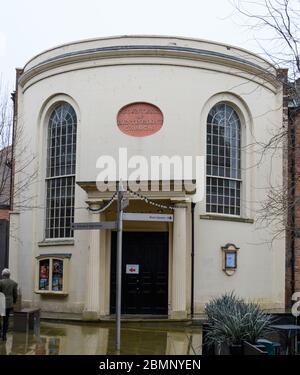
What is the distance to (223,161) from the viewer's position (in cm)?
2161

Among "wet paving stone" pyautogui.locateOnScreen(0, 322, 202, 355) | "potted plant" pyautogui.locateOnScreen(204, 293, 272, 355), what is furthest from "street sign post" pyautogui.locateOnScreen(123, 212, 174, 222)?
"potted plant" pyautogui.locateOnScreen(204, 293, 272, 355)

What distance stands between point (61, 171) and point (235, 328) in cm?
1266

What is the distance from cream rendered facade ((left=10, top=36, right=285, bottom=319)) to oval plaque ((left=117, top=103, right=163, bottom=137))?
7.4 inches

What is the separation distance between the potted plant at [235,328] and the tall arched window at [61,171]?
11035 millimetres

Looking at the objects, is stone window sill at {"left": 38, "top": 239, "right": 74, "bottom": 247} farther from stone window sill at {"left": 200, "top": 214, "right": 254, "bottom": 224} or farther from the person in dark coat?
the person in dark coat

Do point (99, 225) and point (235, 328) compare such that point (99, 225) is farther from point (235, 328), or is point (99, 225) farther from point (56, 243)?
point (56, 243)

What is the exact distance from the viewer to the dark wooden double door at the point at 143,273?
67.2ft

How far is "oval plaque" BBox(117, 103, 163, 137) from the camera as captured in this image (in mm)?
20516

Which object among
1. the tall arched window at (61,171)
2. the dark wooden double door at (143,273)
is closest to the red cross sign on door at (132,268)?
the dark wooden double door at (143,273)

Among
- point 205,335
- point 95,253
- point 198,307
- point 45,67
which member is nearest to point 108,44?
point 45,67

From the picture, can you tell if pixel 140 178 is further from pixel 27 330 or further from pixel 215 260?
pixel 27 330

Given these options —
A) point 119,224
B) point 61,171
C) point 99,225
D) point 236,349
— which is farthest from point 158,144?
point 236,349

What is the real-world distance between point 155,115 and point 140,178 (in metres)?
2.18

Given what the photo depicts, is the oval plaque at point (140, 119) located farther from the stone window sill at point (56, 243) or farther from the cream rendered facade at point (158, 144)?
the stone window sill at point (56, 243)
